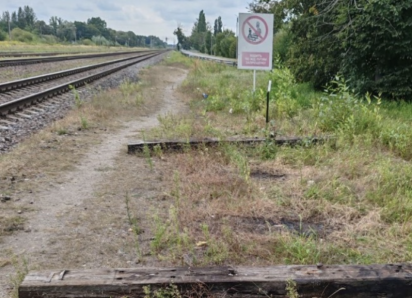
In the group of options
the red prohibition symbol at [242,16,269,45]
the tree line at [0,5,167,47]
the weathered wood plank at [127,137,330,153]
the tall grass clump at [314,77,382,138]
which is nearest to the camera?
the weathered wood plank at [127,137,330,153]

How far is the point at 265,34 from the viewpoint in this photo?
8727 mm

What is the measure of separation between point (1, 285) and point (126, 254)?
0.98 metres

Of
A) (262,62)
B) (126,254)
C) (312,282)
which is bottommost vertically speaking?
(126,254)

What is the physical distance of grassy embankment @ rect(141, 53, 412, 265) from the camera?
327cm

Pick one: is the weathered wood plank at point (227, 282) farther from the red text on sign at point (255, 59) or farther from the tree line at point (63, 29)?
the tree line at point (63, 29)

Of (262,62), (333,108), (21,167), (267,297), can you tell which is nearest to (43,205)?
(21,167)

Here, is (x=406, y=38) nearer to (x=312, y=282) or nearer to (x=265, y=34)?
(x=265, y=34)

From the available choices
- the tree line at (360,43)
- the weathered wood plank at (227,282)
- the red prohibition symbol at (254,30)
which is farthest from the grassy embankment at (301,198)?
the tree line at (360,43)

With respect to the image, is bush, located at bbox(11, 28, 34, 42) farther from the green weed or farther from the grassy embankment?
the green weed

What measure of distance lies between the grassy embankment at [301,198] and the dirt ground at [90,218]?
26cm

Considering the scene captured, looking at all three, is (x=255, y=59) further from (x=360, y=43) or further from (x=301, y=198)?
(x=301, y=198)

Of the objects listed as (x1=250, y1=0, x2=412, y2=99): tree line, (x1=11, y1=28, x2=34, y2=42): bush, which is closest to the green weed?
(x1=250, y1=0, x2=412, y2=99): tree line

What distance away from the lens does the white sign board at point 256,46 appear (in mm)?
8688

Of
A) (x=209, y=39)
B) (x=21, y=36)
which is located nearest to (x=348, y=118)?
(x=21, y=36)
